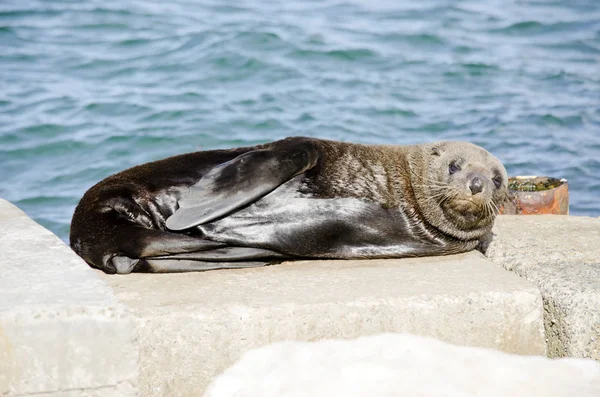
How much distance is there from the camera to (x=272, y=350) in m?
4.06

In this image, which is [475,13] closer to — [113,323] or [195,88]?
[195,88]

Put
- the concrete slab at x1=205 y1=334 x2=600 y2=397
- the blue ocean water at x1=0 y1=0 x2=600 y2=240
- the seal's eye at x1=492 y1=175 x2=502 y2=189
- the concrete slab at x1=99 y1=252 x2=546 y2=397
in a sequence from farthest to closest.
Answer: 1. the blue ocean water at x1=0 y1=0 x2=600 y2=240
2. the seal's eye at x1=492 y1=175 x2=502 y2=189
3. the concrete slab at x1=99 y1=252 x2=546 y2=397
4. the concrete slab at x1=205 y1=334 x2=600 y2=397

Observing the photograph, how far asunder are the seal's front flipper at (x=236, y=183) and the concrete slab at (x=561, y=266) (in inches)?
52.0

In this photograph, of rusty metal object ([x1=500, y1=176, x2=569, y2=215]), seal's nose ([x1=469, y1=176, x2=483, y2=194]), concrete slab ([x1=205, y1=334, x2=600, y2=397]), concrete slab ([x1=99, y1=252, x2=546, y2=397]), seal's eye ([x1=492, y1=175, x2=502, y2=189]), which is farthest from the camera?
rusty metal object ([x1=500, y1=176, x2=569, y2=215])

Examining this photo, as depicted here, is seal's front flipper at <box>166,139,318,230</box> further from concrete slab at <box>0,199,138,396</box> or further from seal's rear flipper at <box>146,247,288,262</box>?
concrete slab at <box>0,199,138,396</box>

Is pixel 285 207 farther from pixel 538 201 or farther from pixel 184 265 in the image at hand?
pixel 538 201

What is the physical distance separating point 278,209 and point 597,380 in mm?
2010

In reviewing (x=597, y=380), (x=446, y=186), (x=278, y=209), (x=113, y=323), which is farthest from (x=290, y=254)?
(x=597, y=380)

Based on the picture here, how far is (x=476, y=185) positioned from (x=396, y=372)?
5.82 ft

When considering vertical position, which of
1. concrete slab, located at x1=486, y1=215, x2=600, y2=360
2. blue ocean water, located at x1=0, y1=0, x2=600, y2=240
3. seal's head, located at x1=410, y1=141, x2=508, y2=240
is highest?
seal's head, located at x1=410, y1=141, x2=508, y2=240

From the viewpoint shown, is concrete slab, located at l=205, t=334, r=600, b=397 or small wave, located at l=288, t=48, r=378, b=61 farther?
small wave, located at l=288, t=48, r=378, b=61

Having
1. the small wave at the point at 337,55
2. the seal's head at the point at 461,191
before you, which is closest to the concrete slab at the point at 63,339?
the seal's head at the point at 461,191

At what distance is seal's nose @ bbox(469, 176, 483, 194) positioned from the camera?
5.25 meters

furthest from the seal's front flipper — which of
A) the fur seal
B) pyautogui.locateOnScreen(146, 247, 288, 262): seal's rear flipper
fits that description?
pyautogui.locateOnScreen(146, 247, 288, 262): seal's rear flipper
